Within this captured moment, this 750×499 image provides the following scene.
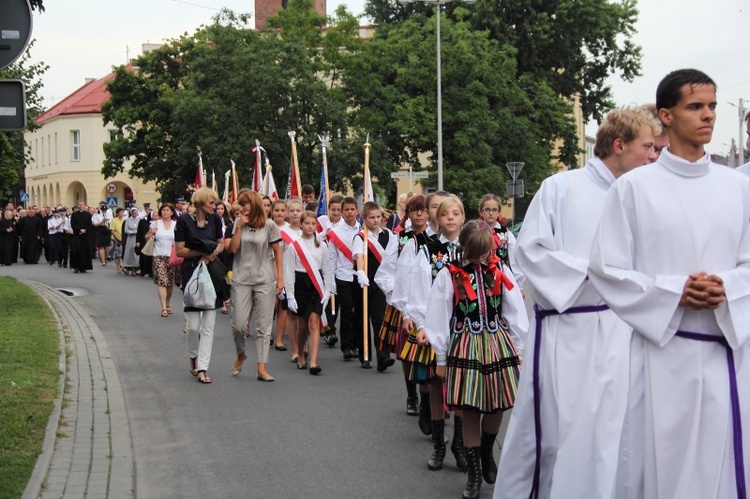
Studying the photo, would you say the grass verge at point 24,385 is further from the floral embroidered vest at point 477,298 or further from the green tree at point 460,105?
the green tree at point 460,105

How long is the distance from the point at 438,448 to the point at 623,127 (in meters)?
2.91

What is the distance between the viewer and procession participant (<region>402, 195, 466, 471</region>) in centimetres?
784

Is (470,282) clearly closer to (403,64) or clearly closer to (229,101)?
(229,101)

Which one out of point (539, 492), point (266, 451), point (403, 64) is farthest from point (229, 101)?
point (539, 492)

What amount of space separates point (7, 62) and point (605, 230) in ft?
13.1

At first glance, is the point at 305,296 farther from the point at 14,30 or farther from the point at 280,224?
the point at 14,30

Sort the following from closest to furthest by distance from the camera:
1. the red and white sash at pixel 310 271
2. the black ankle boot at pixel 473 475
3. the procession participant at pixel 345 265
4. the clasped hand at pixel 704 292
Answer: the clasped hand at pixel 704 292 → the black ankle boot at pixel 473 475 → the red and white sash at pixel 310 271 → the procession participant at pixel 345 265

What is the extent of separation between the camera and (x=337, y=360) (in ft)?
44.7

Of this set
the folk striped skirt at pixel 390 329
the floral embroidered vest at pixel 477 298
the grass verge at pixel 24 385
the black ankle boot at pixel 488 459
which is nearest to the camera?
the floral embroidered vest at pixel 477 298

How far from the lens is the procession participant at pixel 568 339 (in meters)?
5.28

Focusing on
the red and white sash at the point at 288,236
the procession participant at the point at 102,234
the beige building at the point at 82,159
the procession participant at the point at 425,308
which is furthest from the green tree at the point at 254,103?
the beige building at the point at 82,159

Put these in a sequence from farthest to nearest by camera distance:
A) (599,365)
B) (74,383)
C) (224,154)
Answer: (224,154) < (74,383) < (599,365)

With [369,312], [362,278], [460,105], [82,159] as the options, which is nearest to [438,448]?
[362,278]

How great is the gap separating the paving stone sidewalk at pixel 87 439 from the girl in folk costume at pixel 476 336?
203 centimetres
